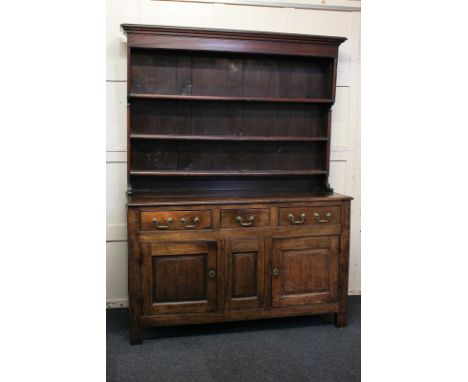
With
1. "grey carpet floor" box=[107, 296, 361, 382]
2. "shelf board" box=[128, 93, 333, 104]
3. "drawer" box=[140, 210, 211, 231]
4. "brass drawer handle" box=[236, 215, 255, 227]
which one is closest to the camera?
"grey carpet floor" box=[107, 296, 361, 382]

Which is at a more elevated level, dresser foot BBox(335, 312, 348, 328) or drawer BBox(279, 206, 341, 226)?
drawer BBox(279, 206, 341, 226)

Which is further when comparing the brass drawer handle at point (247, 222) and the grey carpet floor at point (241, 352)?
the brass drawer handle at point (247, 222)

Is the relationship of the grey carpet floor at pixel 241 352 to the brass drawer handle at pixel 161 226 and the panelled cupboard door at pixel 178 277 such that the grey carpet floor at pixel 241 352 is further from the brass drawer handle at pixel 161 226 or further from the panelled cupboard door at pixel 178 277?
the brass drawer handle at pixel 161 226

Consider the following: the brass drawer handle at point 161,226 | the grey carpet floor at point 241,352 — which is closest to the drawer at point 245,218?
the brass drawer handle at point 161,226

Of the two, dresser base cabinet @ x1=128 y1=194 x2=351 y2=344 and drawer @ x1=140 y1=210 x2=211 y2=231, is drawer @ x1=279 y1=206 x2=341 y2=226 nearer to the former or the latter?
dresser base cabinet @ x1=128 y1=194 x2=351 y2=344

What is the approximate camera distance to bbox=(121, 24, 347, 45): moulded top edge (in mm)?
2658

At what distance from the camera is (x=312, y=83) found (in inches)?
123

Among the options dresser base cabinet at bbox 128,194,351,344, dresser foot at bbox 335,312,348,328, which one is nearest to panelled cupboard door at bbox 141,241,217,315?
dresser base cabinet at bbox 128,194,351,344

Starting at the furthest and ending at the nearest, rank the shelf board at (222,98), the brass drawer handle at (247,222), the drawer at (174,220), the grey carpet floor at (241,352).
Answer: the shelf board at (222,98) → the brass drawer handle at (247,222) → the drawer at (174,220) → the grey carpet floor at (241,352)

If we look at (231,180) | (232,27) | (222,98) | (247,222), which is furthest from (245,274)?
(232,27)

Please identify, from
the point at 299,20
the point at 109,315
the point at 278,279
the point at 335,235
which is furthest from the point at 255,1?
the point at 109,315

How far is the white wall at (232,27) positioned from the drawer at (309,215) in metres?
0.58

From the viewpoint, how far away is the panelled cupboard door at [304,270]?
2709mm

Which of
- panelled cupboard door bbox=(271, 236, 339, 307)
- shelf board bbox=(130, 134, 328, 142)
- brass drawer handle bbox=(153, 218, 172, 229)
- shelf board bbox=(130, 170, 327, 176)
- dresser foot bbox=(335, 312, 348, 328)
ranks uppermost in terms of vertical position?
shelf board bbox=(130, 134, 328, 142)
